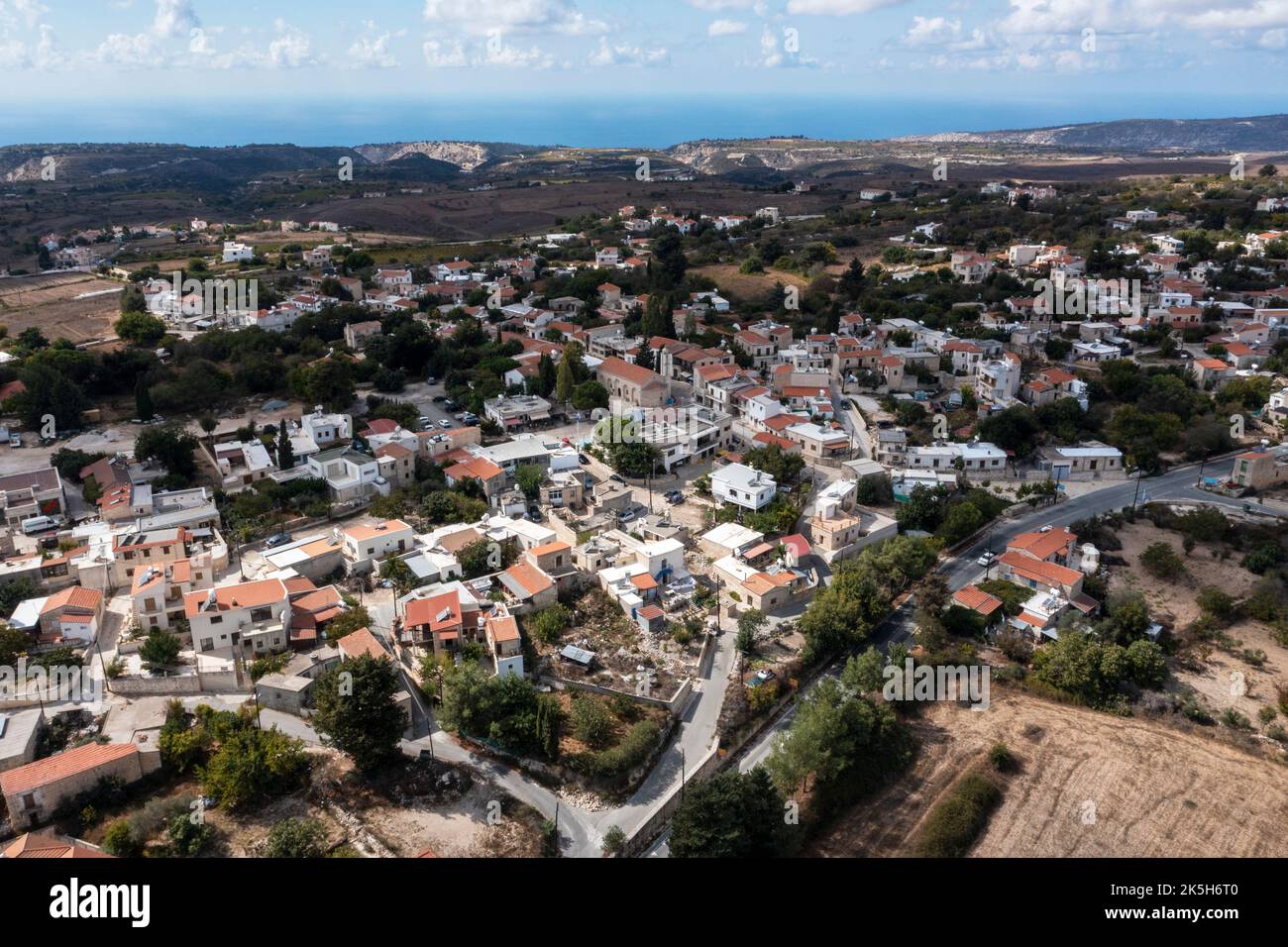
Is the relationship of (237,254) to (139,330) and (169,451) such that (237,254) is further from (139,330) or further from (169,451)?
(169,451)

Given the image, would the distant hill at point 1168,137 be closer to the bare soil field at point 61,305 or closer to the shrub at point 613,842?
the bare soil field at point 61,305

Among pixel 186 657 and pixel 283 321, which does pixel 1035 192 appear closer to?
pixel 283 321

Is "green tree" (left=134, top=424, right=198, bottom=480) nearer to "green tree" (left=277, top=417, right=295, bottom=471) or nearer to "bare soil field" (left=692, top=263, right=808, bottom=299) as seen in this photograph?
"green tree" (left=277, top=417, right=295, bottom=471)

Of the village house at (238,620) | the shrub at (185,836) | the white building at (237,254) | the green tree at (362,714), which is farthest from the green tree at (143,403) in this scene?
the white building at (237,254)

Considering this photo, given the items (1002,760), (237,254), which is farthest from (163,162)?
(1002,760)

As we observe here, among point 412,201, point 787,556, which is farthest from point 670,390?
point 412,201
